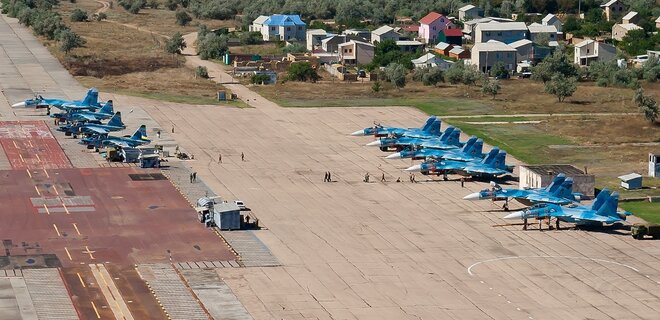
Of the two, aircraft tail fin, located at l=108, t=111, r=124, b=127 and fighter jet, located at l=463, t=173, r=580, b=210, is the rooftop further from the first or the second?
aircraft tail fin, located at l=108, t=111, r=124, b=127

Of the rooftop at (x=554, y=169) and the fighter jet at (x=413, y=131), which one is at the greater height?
the fighter jet at (x=413, y=131)

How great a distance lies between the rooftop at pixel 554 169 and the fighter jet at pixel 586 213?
13.6m

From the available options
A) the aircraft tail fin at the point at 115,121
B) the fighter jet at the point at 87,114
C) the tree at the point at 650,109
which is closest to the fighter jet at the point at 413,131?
the tree at the point at 650,109

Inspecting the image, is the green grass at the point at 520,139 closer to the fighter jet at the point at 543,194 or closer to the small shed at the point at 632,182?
the small shed at the point at 632,182

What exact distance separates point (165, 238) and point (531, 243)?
34.6m

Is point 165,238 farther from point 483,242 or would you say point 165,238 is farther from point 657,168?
point 657,168

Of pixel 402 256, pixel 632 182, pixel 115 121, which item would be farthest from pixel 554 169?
pixel 115 121

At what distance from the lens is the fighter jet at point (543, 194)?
14638cm

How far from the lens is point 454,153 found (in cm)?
17100

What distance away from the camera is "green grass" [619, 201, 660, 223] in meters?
146

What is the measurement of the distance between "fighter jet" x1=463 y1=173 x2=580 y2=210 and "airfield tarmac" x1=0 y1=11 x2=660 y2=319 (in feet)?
5.79

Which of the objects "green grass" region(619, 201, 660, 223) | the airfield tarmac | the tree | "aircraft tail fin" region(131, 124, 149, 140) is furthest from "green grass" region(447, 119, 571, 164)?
"aircraft tail fin" region(131, 124, 149, 140)

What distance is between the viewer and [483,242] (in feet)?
444

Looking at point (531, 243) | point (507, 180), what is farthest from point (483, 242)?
point (507, 180)
